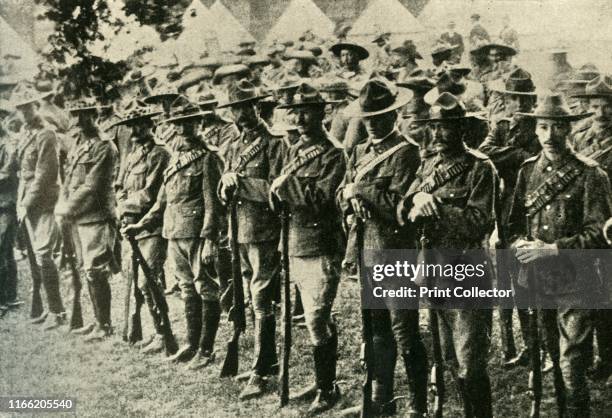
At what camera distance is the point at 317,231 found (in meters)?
6.55

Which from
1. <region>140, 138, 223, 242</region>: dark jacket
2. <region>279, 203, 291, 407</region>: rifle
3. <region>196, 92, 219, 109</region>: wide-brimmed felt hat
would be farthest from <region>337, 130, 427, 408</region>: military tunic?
<region>196, 92, 219, 109</region>: wide-brimmed felt hat

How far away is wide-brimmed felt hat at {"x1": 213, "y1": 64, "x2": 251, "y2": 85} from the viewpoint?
697cm

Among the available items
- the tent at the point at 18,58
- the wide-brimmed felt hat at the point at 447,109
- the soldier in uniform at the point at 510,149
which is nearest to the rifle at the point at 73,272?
the tent at the point at 18,58

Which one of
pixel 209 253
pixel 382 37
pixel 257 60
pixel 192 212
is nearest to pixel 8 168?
pixel 192 212

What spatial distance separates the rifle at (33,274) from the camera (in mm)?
7504

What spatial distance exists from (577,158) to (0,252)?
17.4 feet

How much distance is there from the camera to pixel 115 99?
24.3ft

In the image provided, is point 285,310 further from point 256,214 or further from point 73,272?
point 73,272

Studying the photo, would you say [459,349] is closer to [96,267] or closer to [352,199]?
[352,199]

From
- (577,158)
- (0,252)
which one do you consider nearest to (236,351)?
(0,252)

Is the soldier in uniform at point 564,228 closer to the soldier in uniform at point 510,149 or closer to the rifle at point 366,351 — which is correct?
the soldier in uniform at point 510,149

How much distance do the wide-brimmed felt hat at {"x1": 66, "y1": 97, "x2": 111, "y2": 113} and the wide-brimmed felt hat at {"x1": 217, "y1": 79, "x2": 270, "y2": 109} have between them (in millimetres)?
1320

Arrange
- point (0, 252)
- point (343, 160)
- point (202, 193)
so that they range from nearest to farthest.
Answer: point (343, 160) < point (202, 193) < point (0, 252)

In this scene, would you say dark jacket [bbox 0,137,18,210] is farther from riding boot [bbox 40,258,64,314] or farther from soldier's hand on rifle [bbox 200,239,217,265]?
soldier's hand on rifle [bbox 200,239,217,265]
